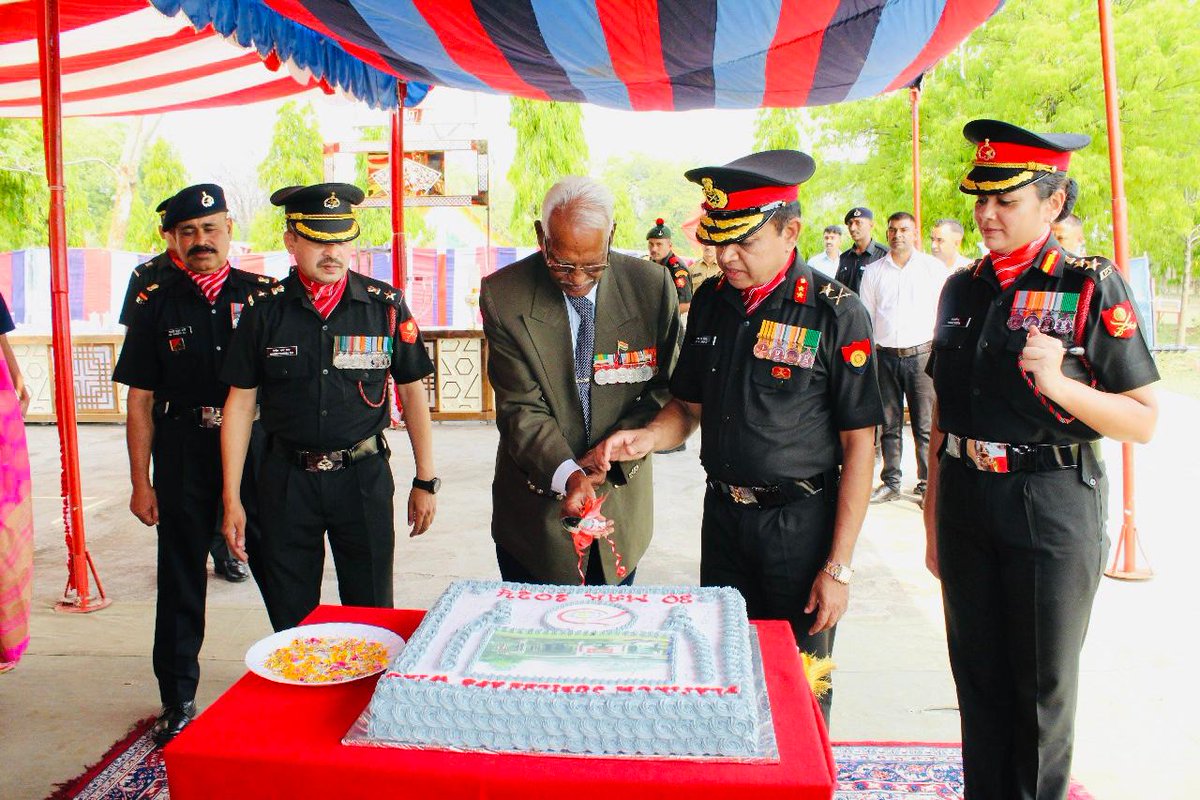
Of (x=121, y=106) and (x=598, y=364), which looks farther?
(x=121, y=106)

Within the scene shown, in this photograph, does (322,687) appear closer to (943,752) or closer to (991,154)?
(991,154)

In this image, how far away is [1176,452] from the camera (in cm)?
718

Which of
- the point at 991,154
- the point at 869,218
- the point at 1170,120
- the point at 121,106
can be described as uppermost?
the point at 1170,120

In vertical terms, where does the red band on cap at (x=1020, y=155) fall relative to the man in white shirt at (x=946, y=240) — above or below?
below

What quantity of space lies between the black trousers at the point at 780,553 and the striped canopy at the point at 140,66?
3.59 metres

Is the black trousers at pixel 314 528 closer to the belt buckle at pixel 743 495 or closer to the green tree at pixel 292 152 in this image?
the belt buckle at pixel 743 495

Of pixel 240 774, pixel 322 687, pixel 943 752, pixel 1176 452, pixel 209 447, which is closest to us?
pixel 240 774

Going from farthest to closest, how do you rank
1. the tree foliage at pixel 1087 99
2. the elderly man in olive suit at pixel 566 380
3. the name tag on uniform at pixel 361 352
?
the tree foliage at pixel 1087 99 → the name tag on uniform at pixel 361 352 → the elderly man in olive suit at pixel 566 380

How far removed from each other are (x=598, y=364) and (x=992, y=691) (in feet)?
4.02

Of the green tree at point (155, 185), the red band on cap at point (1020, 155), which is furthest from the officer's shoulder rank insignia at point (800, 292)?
the green tree at point (155, 185)

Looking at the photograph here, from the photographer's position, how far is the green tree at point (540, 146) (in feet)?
69.0

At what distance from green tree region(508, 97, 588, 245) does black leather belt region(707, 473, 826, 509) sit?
63.5 ft

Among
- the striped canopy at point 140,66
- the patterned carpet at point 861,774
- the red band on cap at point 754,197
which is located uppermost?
the striped canopy at point 140,66

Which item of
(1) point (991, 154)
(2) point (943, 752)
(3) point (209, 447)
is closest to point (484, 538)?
(3) point (209, 447)
